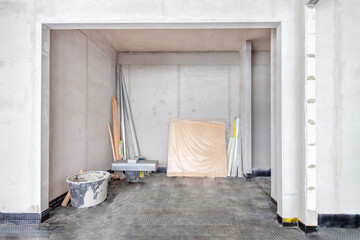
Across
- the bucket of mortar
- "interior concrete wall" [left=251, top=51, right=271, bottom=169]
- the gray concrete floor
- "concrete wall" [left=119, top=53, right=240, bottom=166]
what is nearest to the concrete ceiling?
"concrete wall" [left=119, top=53, right=240, bottom=166]

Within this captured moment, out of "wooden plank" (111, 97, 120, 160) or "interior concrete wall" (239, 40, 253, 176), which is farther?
"wooden plank" (111, 97, 120, 160)

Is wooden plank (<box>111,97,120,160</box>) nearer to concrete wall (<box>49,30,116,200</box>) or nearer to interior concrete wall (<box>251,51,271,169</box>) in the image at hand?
concrete wall (<box>49,30,116,200</box>)

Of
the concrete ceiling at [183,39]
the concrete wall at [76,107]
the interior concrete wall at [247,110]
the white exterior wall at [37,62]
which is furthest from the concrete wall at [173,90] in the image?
the white exterior wall at [37,62]

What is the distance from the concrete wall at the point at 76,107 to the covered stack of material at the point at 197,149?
4.57 ft

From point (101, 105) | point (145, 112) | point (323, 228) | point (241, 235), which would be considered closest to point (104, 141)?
point (101, 105)

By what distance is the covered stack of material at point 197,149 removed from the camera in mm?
4355

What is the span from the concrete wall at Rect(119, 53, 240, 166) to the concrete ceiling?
0.73ft

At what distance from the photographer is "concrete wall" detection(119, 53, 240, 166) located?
4777 mm

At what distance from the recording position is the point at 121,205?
288 cm

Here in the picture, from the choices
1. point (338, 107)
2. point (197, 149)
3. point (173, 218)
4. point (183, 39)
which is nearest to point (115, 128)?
point (197, 149)

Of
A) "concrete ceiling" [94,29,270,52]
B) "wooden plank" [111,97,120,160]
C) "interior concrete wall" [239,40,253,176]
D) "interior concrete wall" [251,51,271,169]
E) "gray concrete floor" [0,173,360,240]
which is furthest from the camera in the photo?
"interior concrete wall" [251,51,271,169]

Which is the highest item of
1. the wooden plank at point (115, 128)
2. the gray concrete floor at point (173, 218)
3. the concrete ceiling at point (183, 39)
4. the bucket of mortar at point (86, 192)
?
the concrete ceiling at point (183, 39)

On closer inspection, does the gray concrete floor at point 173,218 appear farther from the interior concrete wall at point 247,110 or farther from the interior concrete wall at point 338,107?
the interior concrete wall at point 247,110

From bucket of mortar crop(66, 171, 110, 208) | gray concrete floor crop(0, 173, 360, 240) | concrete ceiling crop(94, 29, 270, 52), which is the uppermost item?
concrete ceiling crop(94, 29, 270, 52)
